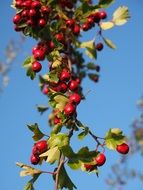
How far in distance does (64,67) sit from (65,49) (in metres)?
0.26

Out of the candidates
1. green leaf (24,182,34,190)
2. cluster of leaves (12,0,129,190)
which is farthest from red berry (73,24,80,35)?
green leaf (24,182,34,190)

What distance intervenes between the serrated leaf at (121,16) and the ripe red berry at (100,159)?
4.25 feet

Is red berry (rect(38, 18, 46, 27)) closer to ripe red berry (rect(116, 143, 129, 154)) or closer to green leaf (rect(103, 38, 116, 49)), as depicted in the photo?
green leaf (rect(103, 38, 116, 49))

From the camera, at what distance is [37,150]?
247cm

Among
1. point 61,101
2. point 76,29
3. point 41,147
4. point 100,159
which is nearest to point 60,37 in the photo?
point 76,29

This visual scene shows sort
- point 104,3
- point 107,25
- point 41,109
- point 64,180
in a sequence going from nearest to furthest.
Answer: point 64,180 → point 104,3 → point 107,25 → point 41,109

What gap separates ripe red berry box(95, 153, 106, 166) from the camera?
7.66ft

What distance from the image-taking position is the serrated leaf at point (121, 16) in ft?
10.8

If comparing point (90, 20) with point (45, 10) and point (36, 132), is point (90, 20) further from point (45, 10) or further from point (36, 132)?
point (36, 132)

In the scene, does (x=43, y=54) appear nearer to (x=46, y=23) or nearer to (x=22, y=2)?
(x=46, y=23)

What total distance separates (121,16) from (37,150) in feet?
4.52

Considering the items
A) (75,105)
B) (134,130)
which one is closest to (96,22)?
(75,105)

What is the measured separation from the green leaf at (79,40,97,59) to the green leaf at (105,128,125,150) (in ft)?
3.39

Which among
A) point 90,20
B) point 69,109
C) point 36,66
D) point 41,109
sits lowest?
point 69,109
